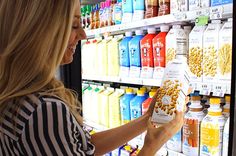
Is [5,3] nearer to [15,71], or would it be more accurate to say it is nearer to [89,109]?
[15,71]

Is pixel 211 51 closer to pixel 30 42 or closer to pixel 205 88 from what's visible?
pixel 205 88

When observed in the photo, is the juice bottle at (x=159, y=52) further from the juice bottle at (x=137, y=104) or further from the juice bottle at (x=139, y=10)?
the juice bottle at (x=137, y=104)

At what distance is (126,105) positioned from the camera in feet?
6.55

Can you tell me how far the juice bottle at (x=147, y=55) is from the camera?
1705mm

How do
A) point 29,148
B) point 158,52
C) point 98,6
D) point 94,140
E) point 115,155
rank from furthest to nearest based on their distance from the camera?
point 98,6 < point 115,155 < point 158,52 < point 94,140 < point 29,148

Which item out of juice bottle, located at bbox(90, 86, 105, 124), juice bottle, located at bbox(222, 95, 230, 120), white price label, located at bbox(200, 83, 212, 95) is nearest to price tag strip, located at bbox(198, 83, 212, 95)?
white price label, located at bbox(200, 83, 212, 95)

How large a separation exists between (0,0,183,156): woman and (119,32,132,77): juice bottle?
3.40 ft

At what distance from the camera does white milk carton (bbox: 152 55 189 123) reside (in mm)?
1130

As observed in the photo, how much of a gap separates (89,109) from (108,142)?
3.80 feet

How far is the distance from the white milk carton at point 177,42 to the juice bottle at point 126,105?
22.4 inches

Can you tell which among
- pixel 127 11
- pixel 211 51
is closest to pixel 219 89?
pixel 211 51

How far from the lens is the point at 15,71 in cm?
86

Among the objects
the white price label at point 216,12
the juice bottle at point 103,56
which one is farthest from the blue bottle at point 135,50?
the white price label at point 216,12

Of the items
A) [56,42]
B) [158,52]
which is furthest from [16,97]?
[158,52]
